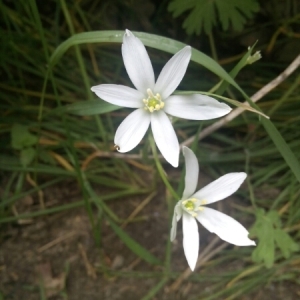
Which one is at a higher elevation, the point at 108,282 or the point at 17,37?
the point at 17,37

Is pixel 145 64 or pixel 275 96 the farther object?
pixel 275 96

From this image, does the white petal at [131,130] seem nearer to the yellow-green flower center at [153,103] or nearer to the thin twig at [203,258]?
the yellow-green flower center at [153,103]

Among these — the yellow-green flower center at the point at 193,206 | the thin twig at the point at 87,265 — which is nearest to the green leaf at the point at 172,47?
the yellow-green flower center at the point at 193,206

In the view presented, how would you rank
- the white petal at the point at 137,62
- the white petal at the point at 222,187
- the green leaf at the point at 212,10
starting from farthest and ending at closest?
the green leaf at the point at 212,10 → the white petal at the point at 222,187 → the white petal at the point at 137,62

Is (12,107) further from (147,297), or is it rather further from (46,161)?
(147,297)

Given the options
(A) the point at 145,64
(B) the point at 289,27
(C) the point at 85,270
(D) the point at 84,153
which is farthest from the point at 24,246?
(B) the point at 289,27

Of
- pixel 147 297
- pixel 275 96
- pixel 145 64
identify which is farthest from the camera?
pixel 275 96

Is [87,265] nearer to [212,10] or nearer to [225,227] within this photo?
[225,227]

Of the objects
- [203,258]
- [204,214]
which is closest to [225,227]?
[204,214]
